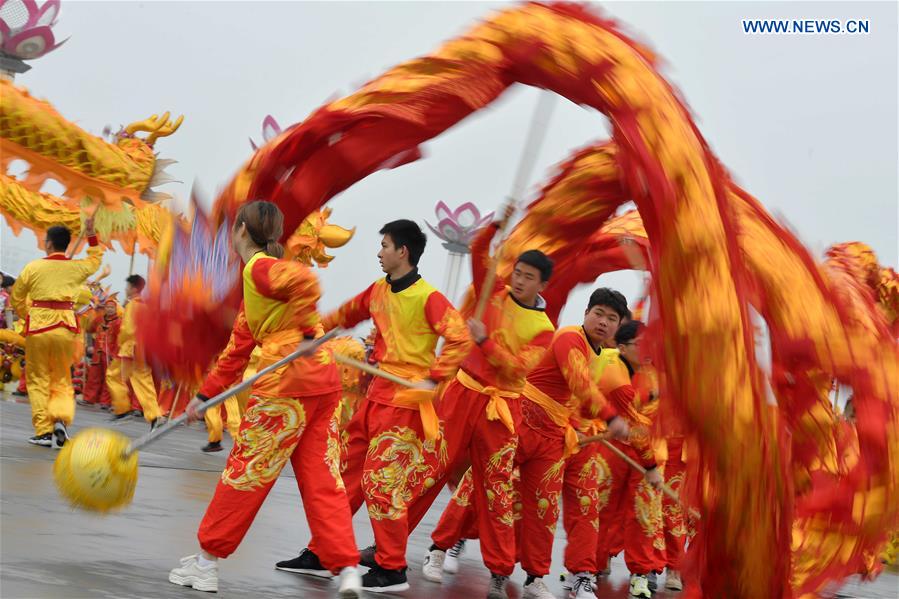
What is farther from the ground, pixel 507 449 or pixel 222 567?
pixel 507 449

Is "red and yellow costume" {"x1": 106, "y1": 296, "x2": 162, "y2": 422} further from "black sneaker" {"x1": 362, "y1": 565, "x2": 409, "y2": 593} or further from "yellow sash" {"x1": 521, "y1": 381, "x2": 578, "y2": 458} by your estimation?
"black sneaker" {"x1": 362, "y1": 565, "x2": 409, "y2": 593}

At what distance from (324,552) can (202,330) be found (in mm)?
1124

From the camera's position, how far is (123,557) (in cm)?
491

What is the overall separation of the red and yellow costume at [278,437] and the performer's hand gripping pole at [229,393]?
0.28 ft

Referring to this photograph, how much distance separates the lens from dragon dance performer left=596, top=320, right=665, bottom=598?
21.8ft

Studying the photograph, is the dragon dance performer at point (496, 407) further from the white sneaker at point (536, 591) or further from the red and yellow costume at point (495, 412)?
the white sneaker at point (536, 591)

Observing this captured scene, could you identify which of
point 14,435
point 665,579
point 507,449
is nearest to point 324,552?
point 507,449

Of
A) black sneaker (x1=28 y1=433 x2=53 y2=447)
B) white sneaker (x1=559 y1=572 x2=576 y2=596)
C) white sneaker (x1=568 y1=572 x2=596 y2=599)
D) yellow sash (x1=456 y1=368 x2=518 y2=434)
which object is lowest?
white sneaker (x1=559 y1=572 x2=576 y2=596)

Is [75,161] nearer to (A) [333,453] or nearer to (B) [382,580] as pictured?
(A) [333,453]

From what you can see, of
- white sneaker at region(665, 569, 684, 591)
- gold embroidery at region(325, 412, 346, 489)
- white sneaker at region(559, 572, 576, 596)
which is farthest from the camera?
white sneaker at region(665, 569, 684, 591)

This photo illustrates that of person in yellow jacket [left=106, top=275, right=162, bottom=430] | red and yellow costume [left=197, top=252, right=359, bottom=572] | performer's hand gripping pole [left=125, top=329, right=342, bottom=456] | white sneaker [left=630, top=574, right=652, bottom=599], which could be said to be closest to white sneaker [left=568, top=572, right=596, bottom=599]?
white sneaker [left=630, top=574, right=652, bottom=599]

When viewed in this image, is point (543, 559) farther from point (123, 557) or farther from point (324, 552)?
point (123, 557)

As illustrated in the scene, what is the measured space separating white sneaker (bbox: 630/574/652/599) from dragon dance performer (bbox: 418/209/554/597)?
4.10 ft

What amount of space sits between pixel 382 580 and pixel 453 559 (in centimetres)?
115
